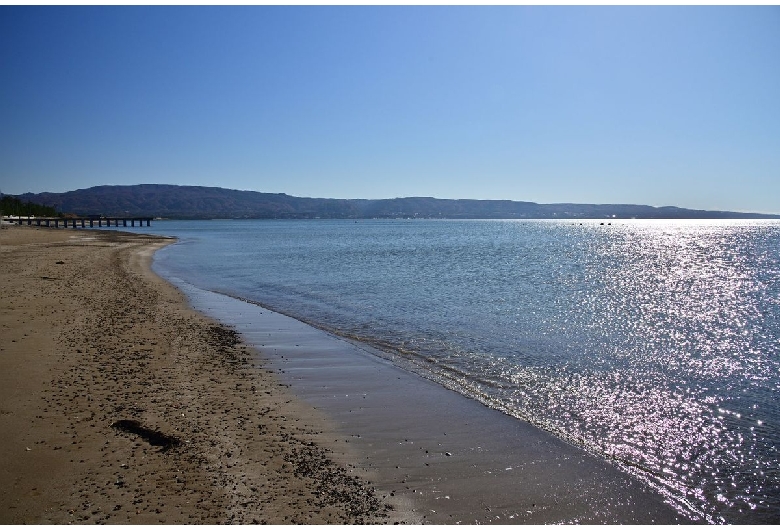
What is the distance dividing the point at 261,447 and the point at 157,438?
146 cm

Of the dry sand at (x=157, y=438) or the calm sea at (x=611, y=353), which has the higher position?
the dry sand at (x=157, y=438)

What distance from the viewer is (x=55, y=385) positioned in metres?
9.19

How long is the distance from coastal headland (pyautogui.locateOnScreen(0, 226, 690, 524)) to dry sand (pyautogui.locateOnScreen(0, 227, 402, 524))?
0.02 m

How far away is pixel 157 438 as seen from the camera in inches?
283

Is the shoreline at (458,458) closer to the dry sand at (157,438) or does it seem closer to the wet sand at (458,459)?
the wet sand at (458,459)

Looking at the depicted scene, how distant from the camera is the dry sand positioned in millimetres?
5602

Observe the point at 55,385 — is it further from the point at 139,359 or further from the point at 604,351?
the point at 604,351

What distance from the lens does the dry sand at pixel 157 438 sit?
5.60 m

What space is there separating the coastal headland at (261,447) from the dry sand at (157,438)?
0.02m

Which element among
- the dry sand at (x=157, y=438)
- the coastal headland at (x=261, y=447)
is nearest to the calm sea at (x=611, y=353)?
the coastal headland at (x=261, y=447)

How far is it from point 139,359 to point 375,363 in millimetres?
5413

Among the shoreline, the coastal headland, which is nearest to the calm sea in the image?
the shoreline

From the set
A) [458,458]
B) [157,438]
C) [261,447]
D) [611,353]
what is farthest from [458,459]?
[611,353]

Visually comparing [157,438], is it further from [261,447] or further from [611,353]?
[611,353]
